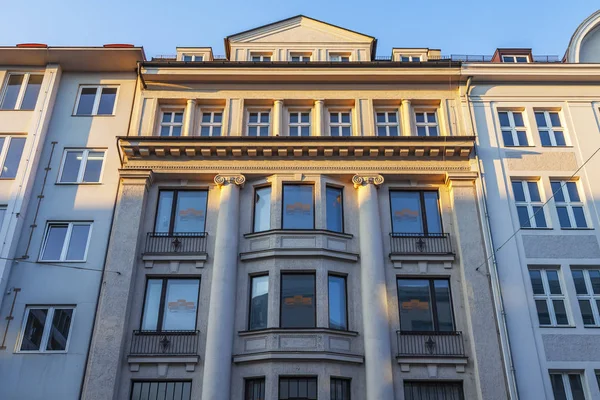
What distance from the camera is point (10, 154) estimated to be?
25.6 meters

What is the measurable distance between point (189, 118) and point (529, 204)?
15.0m

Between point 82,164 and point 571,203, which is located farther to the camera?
point 82,164

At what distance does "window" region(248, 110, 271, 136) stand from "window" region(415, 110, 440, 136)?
6778mm

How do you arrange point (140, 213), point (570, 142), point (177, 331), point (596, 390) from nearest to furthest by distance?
point (596, 390), point (177, 331), point (140, 213), point (570, 142)

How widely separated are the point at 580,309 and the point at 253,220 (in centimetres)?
1305

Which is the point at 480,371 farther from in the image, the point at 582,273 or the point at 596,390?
the point at 582,273

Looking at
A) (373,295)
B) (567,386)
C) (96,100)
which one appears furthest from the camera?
(96,100)

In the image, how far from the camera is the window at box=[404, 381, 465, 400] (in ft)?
69.9

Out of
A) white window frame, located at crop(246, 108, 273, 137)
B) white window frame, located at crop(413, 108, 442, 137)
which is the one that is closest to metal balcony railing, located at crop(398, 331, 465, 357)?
white window frame, located at crop(413, 108, 442, 137)

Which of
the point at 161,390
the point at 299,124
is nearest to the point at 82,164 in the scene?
the point at 299,124

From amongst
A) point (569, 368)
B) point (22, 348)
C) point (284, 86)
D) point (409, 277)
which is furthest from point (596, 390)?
point (22, 348)

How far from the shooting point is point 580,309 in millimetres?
22344

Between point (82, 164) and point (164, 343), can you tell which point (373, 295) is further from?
point (82, 164)

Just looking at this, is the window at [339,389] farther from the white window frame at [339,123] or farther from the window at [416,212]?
the white window frame at [339,123]
